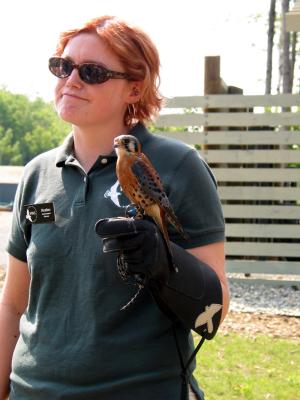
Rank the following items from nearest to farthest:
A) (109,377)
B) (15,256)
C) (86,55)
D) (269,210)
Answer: (109,377), (86,55), (15,256), (269,210)

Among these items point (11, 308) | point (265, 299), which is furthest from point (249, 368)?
point (11, 308)

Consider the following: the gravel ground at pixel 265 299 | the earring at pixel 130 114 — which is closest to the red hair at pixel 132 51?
the earring at pixel 130 114

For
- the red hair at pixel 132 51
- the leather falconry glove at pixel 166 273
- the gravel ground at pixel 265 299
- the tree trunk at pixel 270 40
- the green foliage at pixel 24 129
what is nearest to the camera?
the leather falconry glove at pixel 166 273

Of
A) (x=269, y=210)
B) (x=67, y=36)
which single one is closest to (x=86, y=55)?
(x=67, y=36)

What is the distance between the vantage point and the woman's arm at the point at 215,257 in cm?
210

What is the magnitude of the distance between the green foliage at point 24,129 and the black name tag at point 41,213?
219 ft

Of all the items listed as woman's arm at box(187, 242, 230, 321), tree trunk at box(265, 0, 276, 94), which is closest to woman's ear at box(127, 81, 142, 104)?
woman's arm at box(187, 242, 230, 321)

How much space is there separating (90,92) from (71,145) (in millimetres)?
279

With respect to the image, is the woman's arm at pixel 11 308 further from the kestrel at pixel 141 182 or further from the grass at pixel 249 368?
the grass at pixel 249 368

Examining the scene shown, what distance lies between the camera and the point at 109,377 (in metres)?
1.99

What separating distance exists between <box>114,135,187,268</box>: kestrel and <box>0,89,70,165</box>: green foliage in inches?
2646

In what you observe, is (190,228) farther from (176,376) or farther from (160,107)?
(160,107)

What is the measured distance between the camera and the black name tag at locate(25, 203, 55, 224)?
2211 mm

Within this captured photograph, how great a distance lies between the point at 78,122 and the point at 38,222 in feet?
1.25
